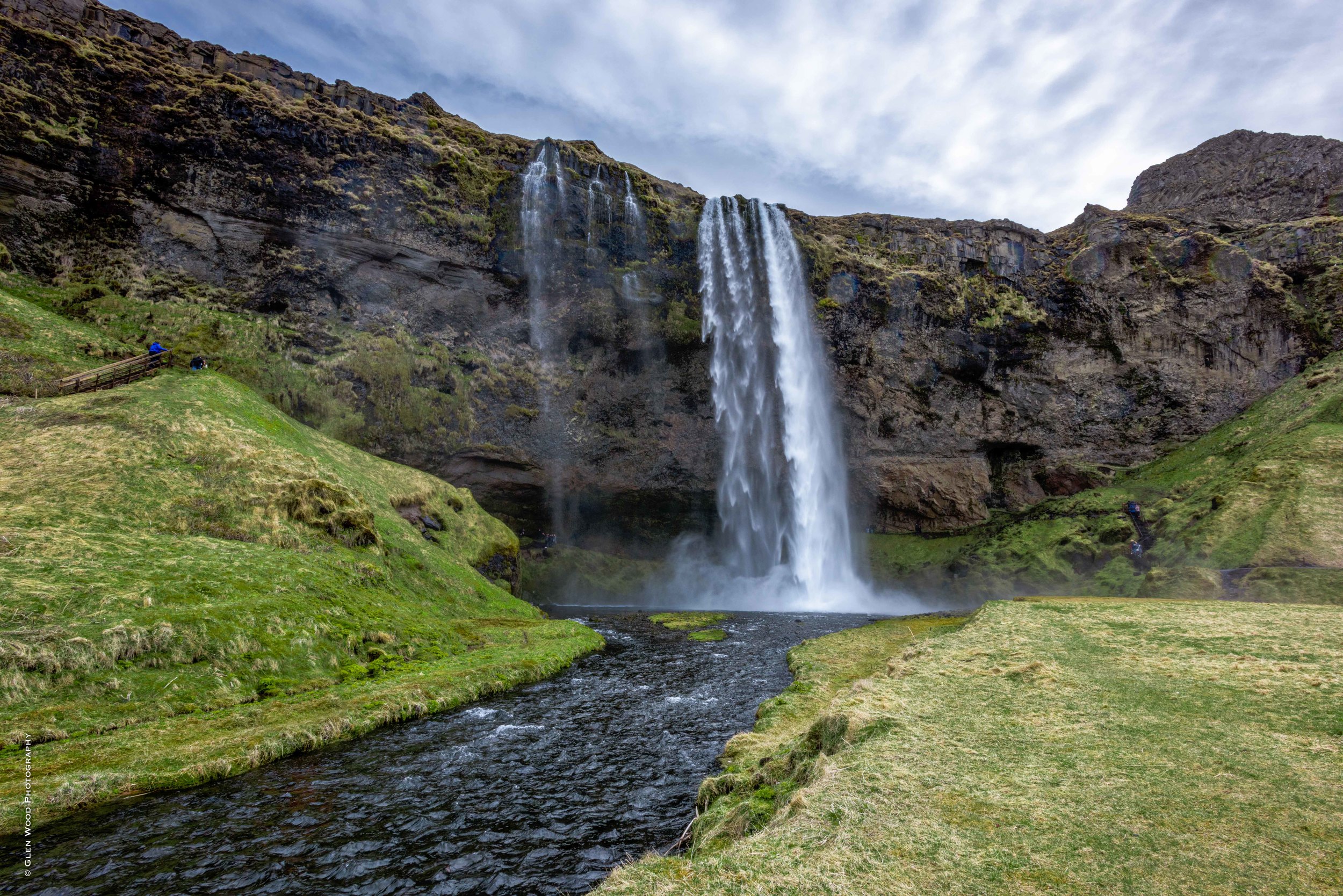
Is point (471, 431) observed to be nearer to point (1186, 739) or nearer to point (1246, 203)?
point (1186, 739)

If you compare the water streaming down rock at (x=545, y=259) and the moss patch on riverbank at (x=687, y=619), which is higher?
the water streaming down rock at (x=545, y=259)

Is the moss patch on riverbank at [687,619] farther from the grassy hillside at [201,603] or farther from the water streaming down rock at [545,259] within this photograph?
the water streaming down rock at [545,259]

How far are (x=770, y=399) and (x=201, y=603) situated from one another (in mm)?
49816

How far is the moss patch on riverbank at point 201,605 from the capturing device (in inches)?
535

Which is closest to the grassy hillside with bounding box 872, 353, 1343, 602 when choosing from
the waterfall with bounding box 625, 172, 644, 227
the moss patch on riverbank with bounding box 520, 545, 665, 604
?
the moss patch on riverbank with bounding box 520, 545, 665, 604

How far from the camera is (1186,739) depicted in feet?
29.1

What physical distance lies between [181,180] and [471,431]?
28.1m

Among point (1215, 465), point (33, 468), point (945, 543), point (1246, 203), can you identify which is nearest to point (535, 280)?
point (33, 468)

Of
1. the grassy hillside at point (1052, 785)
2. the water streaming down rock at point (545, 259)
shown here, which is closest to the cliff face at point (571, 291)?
the water streaming down rock at point (545, 259)

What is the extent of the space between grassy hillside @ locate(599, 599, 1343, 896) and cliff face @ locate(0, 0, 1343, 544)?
47.4 metres

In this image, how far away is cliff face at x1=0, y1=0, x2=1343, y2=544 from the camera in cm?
4309

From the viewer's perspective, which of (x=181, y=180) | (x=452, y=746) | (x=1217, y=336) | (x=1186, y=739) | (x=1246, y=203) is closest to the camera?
(x=1186, y=739)

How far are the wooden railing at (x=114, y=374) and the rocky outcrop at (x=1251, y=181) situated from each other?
10601 cm

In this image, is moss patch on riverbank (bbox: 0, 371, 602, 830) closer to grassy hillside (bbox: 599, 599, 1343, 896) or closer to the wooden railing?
the wooden railing
